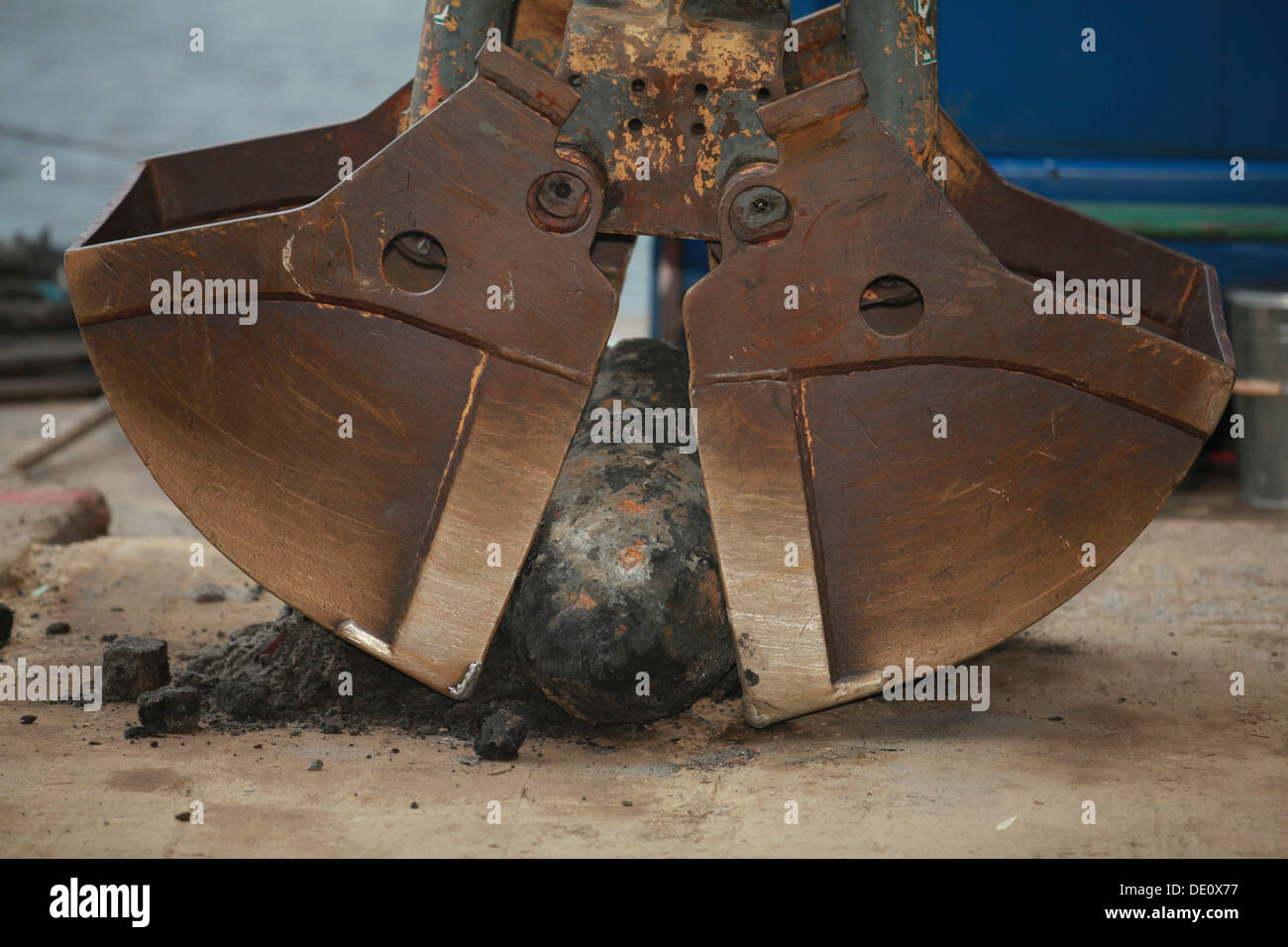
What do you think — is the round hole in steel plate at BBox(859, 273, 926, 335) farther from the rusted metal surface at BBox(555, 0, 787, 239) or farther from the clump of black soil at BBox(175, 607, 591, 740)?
the clump of black soil at BBox(175, 607, 591, 740)

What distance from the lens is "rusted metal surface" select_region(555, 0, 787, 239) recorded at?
8.74ft

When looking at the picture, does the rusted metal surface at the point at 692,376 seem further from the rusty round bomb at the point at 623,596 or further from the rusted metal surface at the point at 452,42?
the rusted metal surface at the point at 452,42

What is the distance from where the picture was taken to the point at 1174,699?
3125mm

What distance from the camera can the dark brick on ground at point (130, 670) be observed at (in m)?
2.99

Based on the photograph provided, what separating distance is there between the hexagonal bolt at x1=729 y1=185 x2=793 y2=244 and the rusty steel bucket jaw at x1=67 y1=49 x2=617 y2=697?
25 cm

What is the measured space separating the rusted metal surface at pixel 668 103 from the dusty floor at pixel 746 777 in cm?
103

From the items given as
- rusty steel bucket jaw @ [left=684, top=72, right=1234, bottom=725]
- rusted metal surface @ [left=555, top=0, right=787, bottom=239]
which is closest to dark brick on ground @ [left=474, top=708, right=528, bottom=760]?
rusty steel bucket jaw @ [left=684, top=72, right=1234, bottom=725]

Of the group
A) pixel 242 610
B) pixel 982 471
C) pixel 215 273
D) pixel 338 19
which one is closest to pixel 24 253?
pixel 242 610

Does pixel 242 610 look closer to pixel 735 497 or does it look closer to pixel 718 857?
pixel 735 497

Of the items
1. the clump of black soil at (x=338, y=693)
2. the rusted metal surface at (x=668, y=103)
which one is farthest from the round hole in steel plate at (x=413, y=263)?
the clump of black soil at (x=338, y=693)

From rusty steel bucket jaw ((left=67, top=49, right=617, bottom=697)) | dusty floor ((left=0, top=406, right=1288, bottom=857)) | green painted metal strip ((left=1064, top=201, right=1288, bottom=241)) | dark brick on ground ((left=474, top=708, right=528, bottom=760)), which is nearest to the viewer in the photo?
dusty floor ((left=0, top=406, right=1288, bottom=857))

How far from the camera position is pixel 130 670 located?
9.81 ft

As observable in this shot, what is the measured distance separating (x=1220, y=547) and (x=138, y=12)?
16.7 m

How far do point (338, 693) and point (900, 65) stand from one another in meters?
1.72
